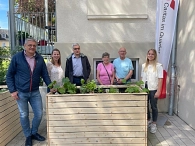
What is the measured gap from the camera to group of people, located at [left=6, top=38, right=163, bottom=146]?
3109 mm

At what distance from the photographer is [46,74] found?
341 centimetres

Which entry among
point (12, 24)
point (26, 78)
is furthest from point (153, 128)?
point (12, 24)

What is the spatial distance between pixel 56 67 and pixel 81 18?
5.52ft

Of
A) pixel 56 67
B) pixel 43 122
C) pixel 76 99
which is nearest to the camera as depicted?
pixel 76 99

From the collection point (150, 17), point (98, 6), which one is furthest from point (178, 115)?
point (98, 6)

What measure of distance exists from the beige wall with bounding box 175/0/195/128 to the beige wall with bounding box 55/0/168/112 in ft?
2.27

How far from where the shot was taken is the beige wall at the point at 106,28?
15.7 ft

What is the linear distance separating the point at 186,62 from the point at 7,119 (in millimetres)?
4000

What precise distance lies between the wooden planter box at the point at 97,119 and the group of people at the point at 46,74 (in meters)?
0.44

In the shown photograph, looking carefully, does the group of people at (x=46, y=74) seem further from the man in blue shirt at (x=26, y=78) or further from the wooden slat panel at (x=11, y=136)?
the wooden slat panel at (x=11, y=136)

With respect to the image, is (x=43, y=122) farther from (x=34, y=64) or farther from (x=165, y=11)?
(x=165, y=11)

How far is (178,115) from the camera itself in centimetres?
483

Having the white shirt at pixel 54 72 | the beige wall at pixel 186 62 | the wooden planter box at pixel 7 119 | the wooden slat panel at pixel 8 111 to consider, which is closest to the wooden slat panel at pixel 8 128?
the wooden planter box at pixel 7 119

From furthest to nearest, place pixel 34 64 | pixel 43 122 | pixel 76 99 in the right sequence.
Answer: pixel 43 122, pixel 34 64, pixel 76 99
